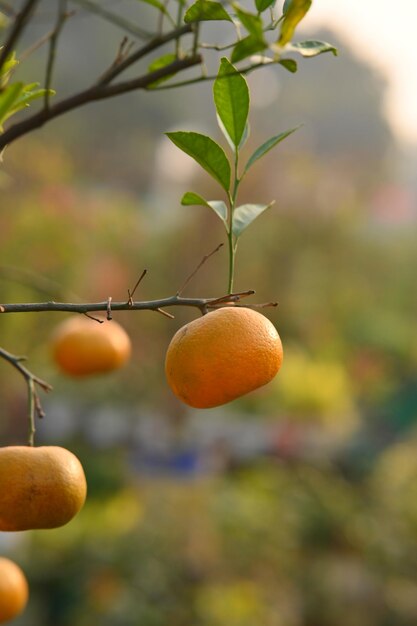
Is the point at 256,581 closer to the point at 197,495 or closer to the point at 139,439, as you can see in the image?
the point at 197,495

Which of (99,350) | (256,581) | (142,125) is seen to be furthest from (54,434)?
(142,125)

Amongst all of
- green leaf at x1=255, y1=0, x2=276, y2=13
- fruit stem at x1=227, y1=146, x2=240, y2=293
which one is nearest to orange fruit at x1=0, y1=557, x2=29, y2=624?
fruit stem at x1=227, y1=146, x2=240, y2=293

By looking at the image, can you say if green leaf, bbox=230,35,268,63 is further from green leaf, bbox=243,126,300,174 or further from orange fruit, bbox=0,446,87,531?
orange fruit, bbox=0,446,87,531

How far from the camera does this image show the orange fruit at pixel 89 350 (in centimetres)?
52

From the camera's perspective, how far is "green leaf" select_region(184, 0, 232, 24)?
0.29 m

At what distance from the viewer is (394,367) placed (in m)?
7.21

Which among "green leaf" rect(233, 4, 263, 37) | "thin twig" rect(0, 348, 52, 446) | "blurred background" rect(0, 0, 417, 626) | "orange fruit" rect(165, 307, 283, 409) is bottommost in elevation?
"blurred background" rect(0, 0, 417, 626)

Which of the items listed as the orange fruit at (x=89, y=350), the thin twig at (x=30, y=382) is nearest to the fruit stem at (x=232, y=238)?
the thin twig at (x=30, y=382)

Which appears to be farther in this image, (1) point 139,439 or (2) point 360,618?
(1) point 139,439

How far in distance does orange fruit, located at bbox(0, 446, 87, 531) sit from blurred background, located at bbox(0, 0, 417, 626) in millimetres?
145

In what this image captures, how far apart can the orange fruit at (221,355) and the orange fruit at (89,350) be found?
0.20 m

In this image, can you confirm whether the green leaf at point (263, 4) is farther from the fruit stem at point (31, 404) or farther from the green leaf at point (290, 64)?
the fruit stem at point (31, 404)

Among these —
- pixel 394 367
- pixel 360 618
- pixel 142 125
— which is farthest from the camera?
pixel 142 125

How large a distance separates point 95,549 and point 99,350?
2.64m
